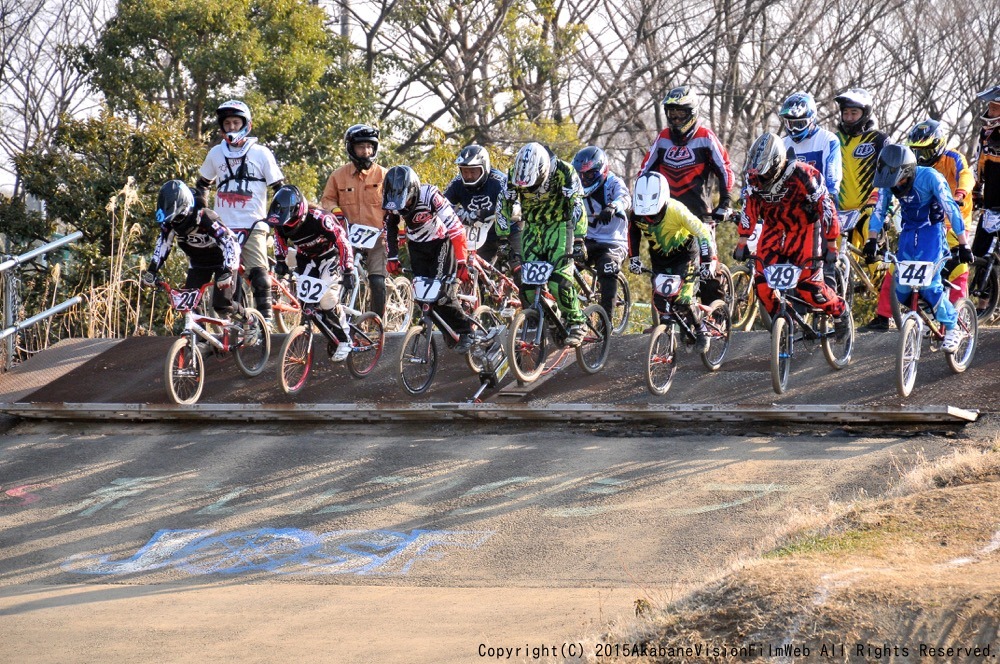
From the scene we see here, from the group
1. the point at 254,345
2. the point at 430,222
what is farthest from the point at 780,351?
the point at 254,345

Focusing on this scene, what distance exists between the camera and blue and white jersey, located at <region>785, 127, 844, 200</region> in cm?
1095

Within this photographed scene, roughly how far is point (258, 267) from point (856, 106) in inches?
229

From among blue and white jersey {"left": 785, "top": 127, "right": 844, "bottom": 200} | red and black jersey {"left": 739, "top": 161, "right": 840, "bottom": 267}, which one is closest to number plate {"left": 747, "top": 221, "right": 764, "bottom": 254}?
red and black jersey {"left": 739, "top": 161, "right": 840, "bottom": 267}

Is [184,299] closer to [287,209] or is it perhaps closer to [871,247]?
[287,209]

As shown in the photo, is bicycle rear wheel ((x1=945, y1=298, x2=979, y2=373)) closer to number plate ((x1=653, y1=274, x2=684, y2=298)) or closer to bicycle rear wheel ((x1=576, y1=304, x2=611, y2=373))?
number plate ((x1=653, y1=274, x2=684, y2=298))

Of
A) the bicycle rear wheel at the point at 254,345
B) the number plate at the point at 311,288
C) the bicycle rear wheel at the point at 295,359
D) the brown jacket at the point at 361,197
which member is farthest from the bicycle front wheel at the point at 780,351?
the bicycle rear wheel at the point at 254,345

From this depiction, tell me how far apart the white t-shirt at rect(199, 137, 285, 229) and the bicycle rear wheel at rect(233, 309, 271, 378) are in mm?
886

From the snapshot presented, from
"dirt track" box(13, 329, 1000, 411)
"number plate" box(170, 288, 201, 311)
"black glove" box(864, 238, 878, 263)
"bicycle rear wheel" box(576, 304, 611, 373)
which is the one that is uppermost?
"black glove" box(864, 238, 878, 263)

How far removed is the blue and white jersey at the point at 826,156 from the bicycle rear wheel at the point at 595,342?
7.51ft

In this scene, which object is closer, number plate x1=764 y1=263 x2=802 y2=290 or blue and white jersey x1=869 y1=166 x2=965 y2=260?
number plate x1=764 y1=263 x2=802 y2=290

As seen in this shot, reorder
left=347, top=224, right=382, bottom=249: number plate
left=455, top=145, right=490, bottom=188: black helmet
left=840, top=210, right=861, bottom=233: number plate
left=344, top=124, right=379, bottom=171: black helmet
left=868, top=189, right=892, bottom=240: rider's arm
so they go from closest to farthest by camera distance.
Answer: left=868, top=189, right=892, bottom=240: rider's arm, left=455, top=145, right=490, bottom=188: black helmet, left=840, top=210, right=861, bottom=233: number plate, left=347, top=224, right=382, bottom=249: number plate, left=344, top=124, right=379, bottom=171: black helmet

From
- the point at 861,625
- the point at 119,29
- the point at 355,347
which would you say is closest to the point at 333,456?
the point at 355,347

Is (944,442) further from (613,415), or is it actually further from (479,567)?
(479,567)

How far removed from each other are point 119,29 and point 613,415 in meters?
13.3
